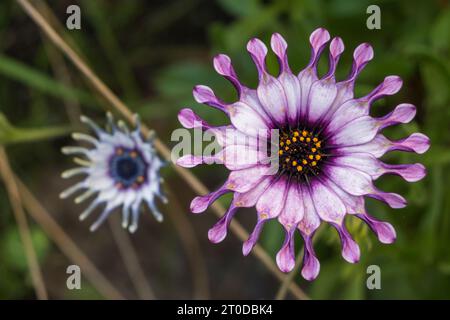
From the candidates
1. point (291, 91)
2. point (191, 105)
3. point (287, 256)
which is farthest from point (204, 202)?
point (191, 105)

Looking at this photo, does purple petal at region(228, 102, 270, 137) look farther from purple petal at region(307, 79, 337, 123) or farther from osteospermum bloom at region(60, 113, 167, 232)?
osteospermum bloom at region(60, 113, 167, 232)

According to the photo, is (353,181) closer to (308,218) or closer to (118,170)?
(308,218)

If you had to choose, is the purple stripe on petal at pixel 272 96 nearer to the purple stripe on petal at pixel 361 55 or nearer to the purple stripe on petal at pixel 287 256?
the purple stripe on petal at pixel 361 55

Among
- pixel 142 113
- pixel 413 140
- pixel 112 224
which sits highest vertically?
pixel 142 113
